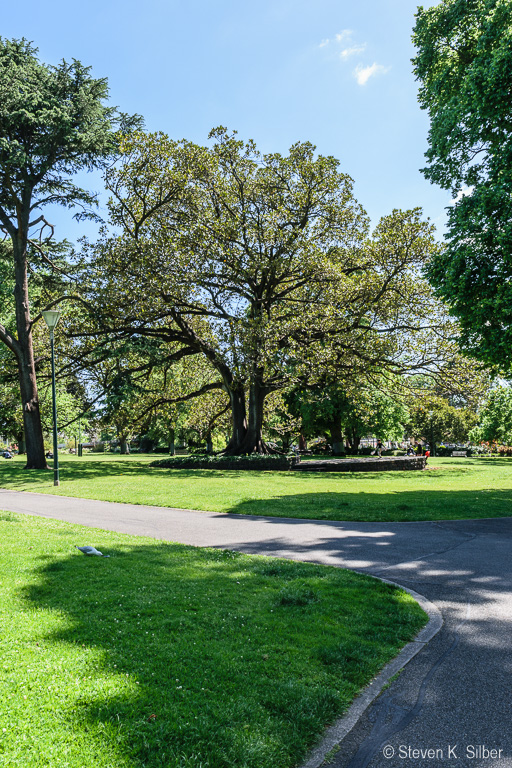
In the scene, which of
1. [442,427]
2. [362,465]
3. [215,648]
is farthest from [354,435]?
[215,648]

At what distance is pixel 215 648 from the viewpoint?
13.9 ft

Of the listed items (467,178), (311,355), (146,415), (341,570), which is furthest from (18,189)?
(341,570)

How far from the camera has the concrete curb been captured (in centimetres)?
315

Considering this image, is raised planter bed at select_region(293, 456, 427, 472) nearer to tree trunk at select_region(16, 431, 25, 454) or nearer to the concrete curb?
the concrete curb

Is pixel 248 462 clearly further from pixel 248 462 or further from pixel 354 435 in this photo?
pixel 354 435

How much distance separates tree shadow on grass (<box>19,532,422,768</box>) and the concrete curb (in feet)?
0.28

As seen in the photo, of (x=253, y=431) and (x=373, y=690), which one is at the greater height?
(x=253, y=431)

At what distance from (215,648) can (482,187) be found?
14345mm

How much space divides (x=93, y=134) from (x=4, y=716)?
26668 millimetres

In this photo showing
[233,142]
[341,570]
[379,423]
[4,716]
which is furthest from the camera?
[379,423]

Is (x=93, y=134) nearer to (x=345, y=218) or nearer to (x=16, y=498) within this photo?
(x=345, y=218)

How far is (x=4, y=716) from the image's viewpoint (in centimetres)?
311

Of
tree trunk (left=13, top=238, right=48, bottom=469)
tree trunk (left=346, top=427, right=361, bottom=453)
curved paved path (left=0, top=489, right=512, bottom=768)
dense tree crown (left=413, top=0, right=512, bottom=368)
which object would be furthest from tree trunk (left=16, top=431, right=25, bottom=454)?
dense tree crown (left=413, top=0, right=512, bottom=368)

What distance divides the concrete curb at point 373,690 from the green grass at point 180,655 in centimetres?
7
